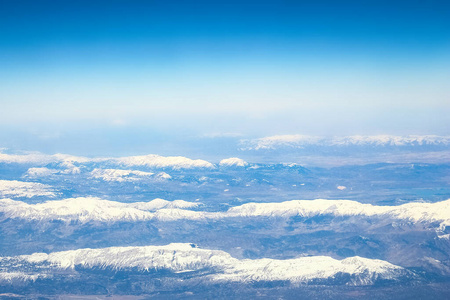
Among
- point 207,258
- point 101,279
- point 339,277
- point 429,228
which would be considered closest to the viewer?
point 339,277

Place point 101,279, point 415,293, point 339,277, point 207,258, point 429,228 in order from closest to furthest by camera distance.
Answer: point 415,293, point 339,277, point 101,279, point 207,258, point 429,228

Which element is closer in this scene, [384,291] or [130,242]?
[384,291]

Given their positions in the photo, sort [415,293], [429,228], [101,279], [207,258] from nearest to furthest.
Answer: [415,293] → [101,279] → [207,258] → [429,228]

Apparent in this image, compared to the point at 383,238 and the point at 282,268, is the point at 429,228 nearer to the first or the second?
the point at 383,238

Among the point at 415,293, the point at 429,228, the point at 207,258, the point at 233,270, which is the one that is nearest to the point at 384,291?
the point at 415,293

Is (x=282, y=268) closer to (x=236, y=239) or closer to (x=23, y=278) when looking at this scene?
(x=236, y=239)

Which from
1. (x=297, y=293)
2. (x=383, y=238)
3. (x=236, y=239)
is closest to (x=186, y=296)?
(x=297, y=293)

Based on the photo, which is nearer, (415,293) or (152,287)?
(415,293)

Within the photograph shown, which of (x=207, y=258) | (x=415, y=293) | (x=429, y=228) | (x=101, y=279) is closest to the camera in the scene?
(x=415, y=293)
